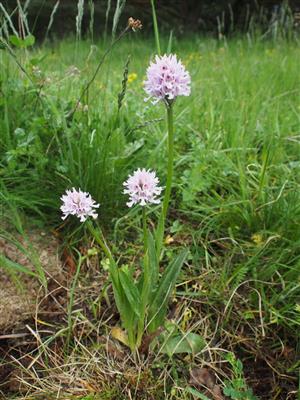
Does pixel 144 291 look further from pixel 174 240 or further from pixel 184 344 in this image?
pixel 174 240

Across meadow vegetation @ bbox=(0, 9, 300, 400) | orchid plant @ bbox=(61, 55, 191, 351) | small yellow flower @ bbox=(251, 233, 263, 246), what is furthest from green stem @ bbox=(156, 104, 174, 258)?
small yellow flower @ bbox=(251, 233, 263, 246)

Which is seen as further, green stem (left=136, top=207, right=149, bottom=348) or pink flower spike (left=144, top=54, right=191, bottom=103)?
green stem (left=136, top=207, right=149, bottom=348)

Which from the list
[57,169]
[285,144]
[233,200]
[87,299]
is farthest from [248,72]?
[87,299]

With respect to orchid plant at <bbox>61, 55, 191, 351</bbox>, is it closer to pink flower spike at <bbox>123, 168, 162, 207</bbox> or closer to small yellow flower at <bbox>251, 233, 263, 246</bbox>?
pink flower spike at <bbox>123, 168, 162, 207</bbox>

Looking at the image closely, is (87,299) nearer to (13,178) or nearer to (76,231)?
(76,231)

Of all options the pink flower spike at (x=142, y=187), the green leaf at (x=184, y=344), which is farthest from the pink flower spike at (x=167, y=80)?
the green leaf at (x=184, y=344)

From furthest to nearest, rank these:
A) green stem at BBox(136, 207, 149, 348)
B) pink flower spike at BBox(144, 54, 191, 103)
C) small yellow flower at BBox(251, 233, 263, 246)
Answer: small yellow flower at BBox(251, 233, 263, 246), green stem at BBox(136, 207, 149, 348), pink flower spike at BBox(144, 54, 191, 103)
